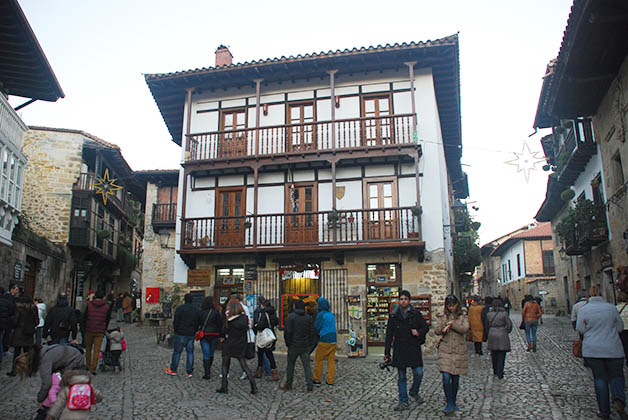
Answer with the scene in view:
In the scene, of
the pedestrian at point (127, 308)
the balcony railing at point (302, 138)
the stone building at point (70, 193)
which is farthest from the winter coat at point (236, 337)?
the stone building at point (70, 193)

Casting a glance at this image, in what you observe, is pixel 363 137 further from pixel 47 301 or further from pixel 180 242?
pixel 47 301

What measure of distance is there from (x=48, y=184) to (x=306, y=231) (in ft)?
52.7

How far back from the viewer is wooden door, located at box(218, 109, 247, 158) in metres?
17.9

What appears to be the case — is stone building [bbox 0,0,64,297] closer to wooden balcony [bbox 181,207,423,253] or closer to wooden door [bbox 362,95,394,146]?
wooden balcony [bbox 181,207,423,253]

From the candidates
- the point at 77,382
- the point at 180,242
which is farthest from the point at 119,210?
the point at 77,382

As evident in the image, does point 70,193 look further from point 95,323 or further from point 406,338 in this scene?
point 406,338

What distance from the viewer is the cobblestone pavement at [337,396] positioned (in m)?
7.66

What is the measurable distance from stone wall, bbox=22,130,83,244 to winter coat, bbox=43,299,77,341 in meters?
17.1

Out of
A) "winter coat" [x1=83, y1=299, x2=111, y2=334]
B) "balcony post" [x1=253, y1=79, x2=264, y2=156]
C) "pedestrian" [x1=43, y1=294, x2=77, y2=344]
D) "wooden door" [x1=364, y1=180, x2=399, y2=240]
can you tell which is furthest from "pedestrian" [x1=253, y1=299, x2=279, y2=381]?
"balcony post" [x1=253, y1=79, x2=264, y2=156]

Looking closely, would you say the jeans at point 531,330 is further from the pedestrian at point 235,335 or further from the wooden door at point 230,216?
the pedestrian at point 235,335

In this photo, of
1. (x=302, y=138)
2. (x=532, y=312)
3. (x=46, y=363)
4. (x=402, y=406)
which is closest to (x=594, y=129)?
(x=532, y=312)

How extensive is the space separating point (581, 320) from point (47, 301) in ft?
72.7

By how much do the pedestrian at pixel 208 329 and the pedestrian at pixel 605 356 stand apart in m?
6.45

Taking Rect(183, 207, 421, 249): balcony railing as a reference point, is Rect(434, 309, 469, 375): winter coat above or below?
below
